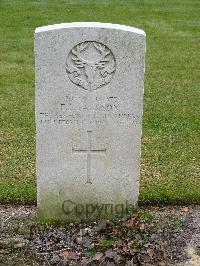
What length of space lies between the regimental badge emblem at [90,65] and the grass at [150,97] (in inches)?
62.9

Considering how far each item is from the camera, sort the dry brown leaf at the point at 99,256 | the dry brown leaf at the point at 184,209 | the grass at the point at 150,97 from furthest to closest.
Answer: the grass at the point at 150,97 → the dry brown leaf at the point at 184,209 → the dry brown leaf at the point at 99,256

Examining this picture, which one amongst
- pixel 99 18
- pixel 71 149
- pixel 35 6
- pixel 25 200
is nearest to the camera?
pixel 71 149

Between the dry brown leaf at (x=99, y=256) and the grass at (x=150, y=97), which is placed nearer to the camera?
the dry brown leaf at (x=99, y=256)

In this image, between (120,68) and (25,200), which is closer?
(120,68)

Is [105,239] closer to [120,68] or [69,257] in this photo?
[69,257]

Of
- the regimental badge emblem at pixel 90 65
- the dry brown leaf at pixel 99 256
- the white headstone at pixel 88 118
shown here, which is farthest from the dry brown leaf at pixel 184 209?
the regimental badge emblem at pixel 90 65

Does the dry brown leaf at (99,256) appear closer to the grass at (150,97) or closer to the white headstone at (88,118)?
the white headstone at (88,118)

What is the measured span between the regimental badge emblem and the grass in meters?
1.60

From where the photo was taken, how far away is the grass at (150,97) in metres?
6.36

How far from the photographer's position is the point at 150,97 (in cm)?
946

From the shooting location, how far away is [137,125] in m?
5.08

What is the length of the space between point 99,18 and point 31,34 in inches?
104

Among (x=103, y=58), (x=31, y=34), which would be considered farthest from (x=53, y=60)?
(x=31, y=34)

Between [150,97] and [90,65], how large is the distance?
15.3 feet
